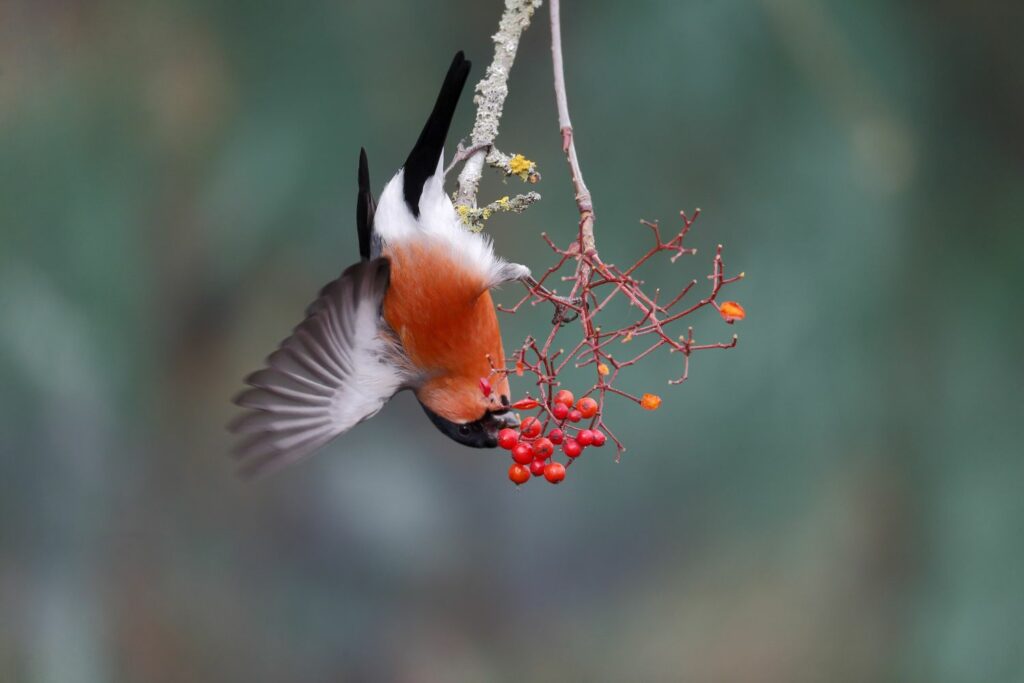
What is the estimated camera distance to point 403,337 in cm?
160

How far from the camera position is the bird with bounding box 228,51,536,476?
138cm

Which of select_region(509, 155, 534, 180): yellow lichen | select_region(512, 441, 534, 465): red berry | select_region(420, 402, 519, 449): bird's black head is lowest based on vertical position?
select_region(512, 441, 534, 465): red berry

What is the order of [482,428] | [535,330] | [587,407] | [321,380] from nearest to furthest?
[587,407] < [321,380] < [482,428] < [535,330]

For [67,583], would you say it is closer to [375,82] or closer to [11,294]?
[11,294]

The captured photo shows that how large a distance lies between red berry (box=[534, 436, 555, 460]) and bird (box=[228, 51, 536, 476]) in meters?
0.12

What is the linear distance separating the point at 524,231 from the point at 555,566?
96 centimetres

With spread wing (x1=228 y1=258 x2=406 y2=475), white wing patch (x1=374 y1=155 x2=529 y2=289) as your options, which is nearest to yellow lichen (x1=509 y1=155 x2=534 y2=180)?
white wing patch (x1=374 y1=155 x2=529 y2=289)

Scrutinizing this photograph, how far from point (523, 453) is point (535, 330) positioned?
4.55 feet

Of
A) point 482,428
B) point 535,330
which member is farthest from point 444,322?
point 535,330

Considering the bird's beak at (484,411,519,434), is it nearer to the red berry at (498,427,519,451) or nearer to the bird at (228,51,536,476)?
the bird at (228,51,536,476)

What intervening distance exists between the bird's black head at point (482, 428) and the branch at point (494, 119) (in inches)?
13.2

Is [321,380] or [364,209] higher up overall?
[364,209]

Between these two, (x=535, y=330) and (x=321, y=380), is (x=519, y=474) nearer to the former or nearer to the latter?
(x=321, y=380)

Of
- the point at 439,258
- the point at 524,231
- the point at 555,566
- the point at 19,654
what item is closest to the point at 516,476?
the point at 439,258
